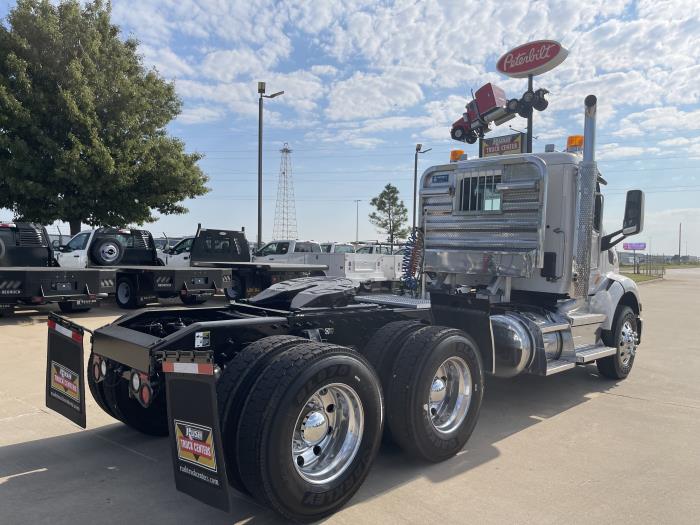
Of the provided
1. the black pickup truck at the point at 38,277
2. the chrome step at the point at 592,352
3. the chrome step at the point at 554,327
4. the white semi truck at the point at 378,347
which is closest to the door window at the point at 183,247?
the black pickup truck at the point at 38,277

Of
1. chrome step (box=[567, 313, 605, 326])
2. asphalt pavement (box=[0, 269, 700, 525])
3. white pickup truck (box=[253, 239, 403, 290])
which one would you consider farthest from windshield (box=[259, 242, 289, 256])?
chrome step (box=[567, 313, 605, 326])

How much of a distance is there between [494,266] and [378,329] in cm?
214

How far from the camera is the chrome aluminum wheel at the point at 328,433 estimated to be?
11.4 feet

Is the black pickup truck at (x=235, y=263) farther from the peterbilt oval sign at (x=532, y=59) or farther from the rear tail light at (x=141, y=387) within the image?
the rear tail light at (x=141, y=387)

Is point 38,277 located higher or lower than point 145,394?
higher

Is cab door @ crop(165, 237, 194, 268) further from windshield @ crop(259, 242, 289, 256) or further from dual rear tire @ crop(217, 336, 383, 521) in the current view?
dual rear tire @ crop(217, 336, 383, 521)

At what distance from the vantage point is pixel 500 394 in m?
6.39

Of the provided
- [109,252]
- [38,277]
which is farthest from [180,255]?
[38,277]

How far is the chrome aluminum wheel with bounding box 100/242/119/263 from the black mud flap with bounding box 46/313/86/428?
38.7 feet

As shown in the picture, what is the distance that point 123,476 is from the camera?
4000 millimetres

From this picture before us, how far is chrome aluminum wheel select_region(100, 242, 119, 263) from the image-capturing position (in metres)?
15.4

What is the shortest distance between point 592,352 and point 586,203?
65.4 inches

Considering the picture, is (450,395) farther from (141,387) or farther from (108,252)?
(108,252)

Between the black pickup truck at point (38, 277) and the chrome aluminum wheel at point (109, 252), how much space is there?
1916 millimetres
